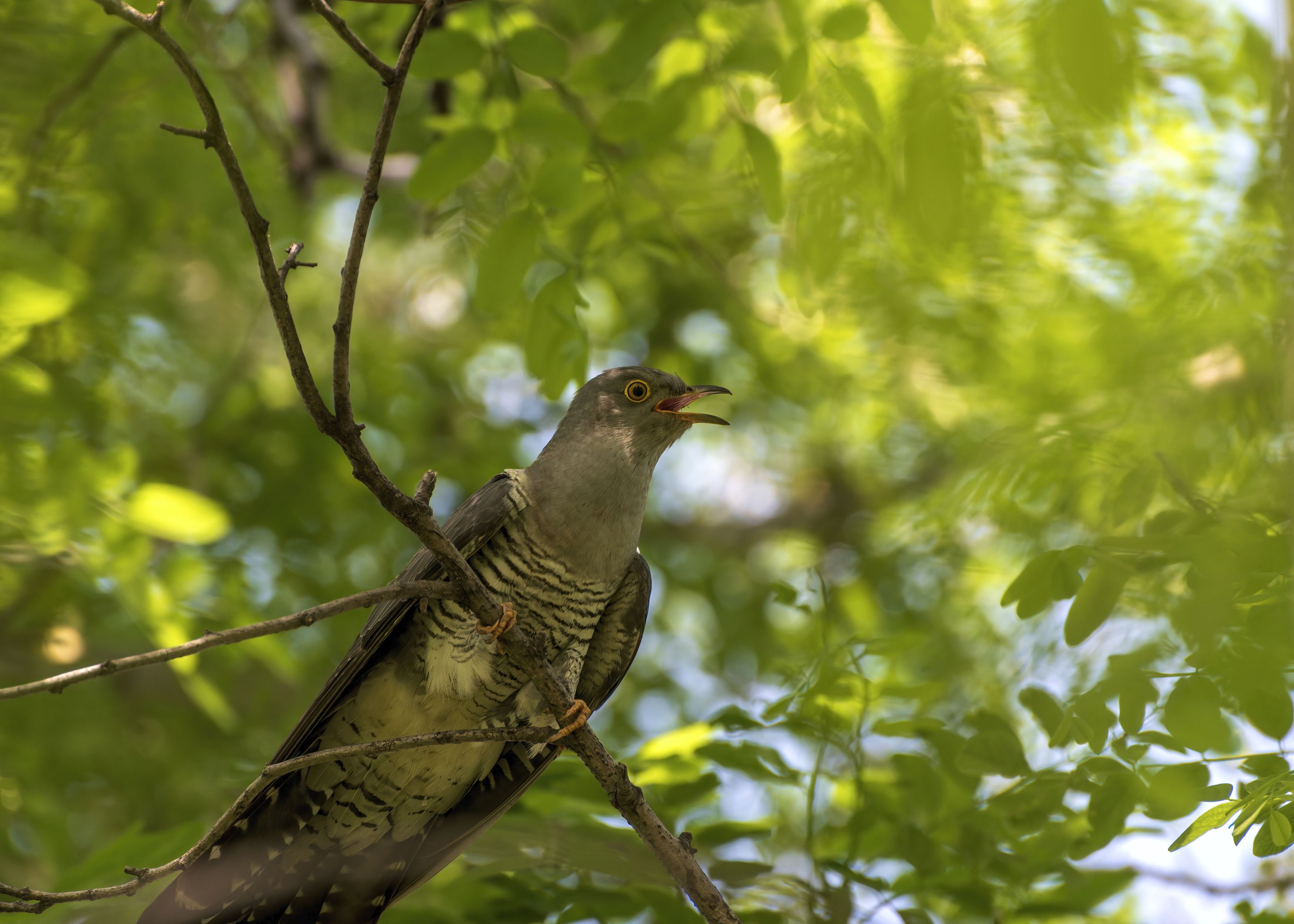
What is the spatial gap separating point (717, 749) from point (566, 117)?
6.79 ft

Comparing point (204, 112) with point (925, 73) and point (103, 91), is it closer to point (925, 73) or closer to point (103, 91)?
point (925, 73)

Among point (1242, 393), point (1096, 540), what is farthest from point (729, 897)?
point (1242, 393)

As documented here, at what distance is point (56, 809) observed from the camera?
4254mm

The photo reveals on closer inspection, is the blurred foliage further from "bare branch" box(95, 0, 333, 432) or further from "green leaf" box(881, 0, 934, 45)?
"bare branch" box(95, 0, 333, 432)

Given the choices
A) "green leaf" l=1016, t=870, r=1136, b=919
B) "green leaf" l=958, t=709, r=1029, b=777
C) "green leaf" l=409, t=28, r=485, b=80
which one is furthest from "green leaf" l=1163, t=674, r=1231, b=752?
"green leaf" l=409, t=28, r=485, b=80

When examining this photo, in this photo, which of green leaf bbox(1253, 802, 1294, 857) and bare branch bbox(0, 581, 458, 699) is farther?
green leaf bbox(1253, 802, 1294, 857)

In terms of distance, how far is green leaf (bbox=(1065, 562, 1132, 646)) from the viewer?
89.4 inches

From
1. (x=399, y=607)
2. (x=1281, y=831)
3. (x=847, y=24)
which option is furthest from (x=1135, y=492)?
(x=399, y=607)

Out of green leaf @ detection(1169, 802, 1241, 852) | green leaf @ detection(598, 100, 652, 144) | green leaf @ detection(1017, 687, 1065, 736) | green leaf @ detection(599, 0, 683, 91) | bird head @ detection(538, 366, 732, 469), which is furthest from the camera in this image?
bird head @ detection(538, 366, 732, 469)

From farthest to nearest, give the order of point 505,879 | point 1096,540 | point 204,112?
point 505,879 → point 1096,540 → point 204,112

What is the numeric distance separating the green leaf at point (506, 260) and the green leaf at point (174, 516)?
3.74ft

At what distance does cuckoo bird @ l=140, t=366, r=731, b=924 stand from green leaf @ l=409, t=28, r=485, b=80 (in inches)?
51.6

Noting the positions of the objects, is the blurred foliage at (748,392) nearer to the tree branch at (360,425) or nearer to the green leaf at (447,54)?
the green leaf at (447,54)

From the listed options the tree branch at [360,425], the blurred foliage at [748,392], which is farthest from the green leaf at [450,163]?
the tree branch at [360,425]
